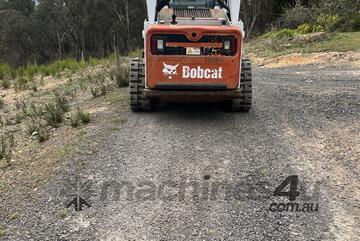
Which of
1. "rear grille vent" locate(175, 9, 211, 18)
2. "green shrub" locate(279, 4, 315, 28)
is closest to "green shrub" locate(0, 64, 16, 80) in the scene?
"rear grille vent" locate(175, 9, 211, 18)

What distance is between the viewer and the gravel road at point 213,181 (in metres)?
4.09

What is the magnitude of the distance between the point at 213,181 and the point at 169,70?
97.7 inches

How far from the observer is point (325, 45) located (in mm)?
16484

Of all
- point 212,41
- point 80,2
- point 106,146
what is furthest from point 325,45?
point 80,2

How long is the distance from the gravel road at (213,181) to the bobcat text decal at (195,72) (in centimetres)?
81

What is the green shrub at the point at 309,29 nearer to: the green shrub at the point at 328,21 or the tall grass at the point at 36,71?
the green shrub at the point at 328,21

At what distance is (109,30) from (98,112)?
43.0m

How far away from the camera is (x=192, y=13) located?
26.5 feet

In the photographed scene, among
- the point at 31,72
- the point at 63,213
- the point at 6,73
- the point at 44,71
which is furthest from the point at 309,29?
the point at 63,213

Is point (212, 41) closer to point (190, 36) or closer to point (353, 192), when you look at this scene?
point (190, 36)

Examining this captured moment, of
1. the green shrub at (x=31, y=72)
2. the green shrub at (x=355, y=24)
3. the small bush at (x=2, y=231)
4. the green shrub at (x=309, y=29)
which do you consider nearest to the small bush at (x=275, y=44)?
the green shrub at (x=309, y=29)

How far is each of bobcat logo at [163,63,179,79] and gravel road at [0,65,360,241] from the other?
0.82 m

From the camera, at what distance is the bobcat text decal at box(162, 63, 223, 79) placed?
22.6 ft

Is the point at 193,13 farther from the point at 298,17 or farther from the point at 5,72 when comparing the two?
the point at 298,17
